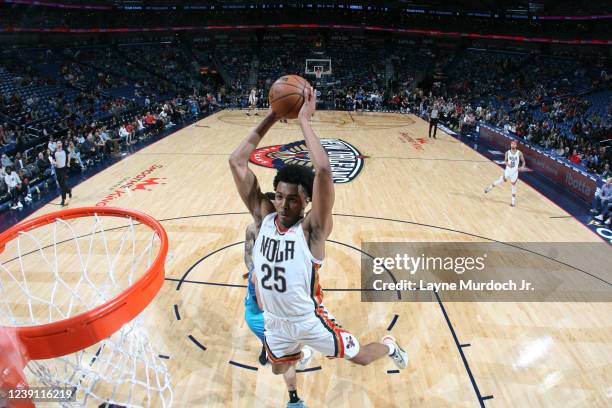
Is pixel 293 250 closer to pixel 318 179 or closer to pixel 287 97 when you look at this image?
pixel 318 179

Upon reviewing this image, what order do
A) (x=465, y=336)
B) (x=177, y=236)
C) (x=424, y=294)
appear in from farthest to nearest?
(x=177, y=236)
(x=424, y=294)
(x=465, y=336)

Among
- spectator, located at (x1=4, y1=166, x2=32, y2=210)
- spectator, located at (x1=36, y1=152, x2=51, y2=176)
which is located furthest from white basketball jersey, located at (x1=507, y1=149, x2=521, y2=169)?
spectator, located at (x1=36, y1=152, x2=51, y2=176)

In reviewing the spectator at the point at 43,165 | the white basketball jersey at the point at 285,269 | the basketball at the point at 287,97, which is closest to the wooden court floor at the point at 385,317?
the spectator at the point at 43,165

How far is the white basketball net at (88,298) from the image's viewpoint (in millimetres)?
3914

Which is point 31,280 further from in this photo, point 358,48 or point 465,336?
point 358,48

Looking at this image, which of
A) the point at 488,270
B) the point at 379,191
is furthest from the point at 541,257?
the point at 379,191

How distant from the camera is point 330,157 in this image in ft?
44.7

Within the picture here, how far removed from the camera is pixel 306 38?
35.5m

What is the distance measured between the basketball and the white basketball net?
2049 mm

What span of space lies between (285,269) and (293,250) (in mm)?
149

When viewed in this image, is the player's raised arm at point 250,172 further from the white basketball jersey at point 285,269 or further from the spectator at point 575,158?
the spectator at point 575,158

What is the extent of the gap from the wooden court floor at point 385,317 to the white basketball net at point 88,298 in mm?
390

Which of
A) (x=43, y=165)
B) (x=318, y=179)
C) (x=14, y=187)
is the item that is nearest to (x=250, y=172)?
(x=318, y=179)

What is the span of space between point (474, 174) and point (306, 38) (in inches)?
1072
